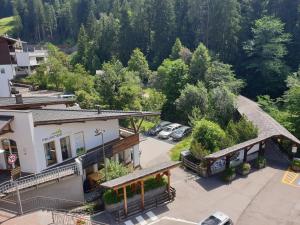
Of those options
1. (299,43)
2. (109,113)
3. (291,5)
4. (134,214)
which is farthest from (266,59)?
(134,214)

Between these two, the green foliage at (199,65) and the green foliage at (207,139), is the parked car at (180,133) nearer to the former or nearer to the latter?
the green foliage at (207,139)

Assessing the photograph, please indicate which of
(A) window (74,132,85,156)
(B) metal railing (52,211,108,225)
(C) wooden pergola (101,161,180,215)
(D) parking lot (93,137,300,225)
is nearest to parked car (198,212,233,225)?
(D) parking lot (93,137,300,225)

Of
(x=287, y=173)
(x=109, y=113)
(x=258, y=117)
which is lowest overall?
(x=287, y=173)

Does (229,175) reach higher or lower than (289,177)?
higher

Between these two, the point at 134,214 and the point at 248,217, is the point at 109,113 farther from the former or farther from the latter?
the point at 248,217

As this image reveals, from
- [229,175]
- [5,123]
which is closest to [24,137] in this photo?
[5,123]

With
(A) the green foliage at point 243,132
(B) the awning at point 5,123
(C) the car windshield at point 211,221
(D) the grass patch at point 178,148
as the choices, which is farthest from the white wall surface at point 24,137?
(A) the green foliage at point 243,132

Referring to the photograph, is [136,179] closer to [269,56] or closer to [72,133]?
[72,133]
